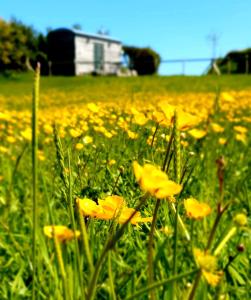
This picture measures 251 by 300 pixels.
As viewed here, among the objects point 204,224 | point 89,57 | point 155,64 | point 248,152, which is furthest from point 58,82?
point 204,224

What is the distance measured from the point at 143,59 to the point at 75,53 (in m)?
7.63

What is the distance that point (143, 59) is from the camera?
40.6 metres

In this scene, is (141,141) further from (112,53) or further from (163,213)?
(112,53)

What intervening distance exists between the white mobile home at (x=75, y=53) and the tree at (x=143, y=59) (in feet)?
8.26

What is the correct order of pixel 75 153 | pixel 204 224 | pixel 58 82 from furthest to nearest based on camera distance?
1. pixel 58 82
2. pixel 204 224
3. pixel 75 153

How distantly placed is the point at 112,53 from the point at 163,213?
1603 inches

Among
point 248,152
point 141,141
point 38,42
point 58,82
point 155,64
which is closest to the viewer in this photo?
point 141,141

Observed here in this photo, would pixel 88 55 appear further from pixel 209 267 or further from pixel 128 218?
pixel 209 267

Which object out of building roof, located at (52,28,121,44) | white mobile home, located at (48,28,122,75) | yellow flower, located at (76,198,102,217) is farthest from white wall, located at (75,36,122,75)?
yellow flower, located at (76,198,102,217)

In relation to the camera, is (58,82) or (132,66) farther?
(132,66)

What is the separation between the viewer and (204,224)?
5.35 ft

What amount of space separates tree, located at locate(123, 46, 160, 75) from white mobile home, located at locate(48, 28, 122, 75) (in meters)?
2.52

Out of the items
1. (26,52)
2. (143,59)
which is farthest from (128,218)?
(143,59)

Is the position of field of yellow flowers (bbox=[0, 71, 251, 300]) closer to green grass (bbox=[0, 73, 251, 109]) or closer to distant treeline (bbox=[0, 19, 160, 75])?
green grass (bbox=[0, 73, 251, 109])
